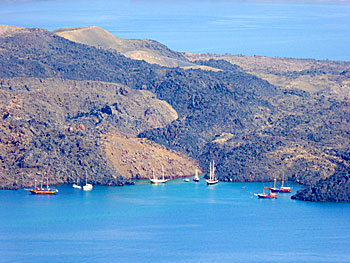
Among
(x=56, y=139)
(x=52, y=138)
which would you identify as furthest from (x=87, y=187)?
(x=52, y=138)

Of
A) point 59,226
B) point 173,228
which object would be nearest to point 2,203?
point 59,226

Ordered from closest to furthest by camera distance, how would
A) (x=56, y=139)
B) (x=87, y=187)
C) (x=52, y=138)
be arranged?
(x=87, y=187) → (x=52, y=138) → (x=56, y=139)

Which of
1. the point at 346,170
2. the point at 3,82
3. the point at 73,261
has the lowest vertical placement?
the point at 73,261

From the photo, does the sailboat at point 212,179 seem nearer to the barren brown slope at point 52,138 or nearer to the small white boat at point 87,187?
the barren brown slope at point 52,138

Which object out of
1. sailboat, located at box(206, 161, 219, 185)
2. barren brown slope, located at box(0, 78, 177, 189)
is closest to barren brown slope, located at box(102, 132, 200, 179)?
barren brown slope, located at box(0, 78, 177, 189)

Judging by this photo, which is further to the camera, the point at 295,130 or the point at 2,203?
the point at 295,130

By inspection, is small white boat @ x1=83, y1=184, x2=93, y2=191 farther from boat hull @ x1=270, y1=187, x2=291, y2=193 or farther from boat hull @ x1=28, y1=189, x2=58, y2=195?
boat hull @ x1=270, y1=187, x2=291, y2=193

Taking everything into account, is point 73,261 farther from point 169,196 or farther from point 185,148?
point 185,148

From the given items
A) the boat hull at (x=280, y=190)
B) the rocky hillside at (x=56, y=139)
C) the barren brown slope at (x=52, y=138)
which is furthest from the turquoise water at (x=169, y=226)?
the barren brown slope at (x=52, y=138)

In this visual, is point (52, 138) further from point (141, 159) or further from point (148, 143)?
point (148, 143)
